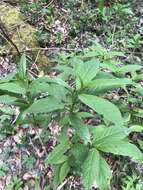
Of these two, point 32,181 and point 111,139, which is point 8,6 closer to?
point 32,181

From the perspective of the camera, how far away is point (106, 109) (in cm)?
195

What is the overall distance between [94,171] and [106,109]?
1.84ft

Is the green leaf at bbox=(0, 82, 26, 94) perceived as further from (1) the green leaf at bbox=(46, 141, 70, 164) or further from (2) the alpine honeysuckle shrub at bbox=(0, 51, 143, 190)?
(1) the green leaf at bbox=(46, 141, 70, 164)

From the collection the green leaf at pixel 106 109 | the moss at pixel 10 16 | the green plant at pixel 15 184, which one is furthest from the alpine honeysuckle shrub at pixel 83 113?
the moss at pixel 10 16

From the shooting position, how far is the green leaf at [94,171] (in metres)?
2.28

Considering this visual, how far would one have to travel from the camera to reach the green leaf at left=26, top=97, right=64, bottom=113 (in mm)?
2133

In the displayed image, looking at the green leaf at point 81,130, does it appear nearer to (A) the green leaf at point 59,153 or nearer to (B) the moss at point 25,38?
(A) the green leaf at point 59,153

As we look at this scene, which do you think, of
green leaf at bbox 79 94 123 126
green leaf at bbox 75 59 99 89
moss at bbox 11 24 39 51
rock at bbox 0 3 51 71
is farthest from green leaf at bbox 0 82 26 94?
moss at bbox 11 24 39 51

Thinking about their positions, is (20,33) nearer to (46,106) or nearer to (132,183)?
(132,183)

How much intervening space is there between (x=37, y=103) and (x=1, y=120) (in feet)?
5.92

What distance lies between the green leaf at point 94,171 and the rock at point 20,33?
8.13 ft

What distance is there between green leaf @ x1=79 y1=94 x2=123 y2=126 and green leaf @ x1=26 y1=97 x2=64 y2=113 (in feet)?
0.66

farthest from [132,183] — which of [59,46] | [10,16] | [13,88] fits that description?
[10,16]

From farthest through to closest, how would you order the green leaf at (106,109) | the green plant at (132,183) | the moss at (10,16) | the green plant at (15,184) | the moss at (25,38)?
1. the moss at (10,16)
2. the moss at (25,38)
3. the green plant at (15,184)
4. the green plant at (132,183)
5. the green leaf at (106,109)
